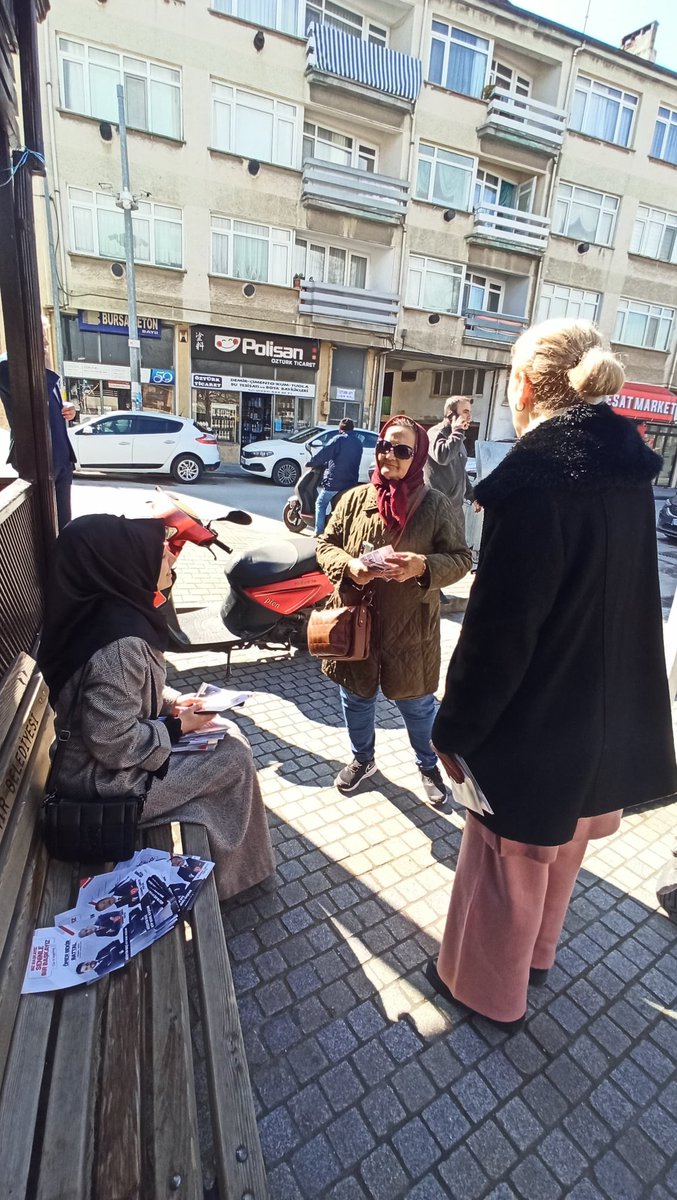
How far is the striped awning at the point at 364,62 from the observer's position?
1723cm

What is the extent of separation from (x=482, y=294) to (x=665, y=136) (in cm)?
911

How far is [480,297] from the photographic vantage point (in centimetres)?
2256

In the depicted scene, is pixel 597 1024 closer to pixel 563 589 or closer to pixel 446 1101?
pixel 446 1101

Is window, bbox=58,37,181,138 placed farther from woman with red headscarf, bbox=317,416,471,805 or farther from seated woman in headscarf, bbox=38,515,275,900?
seated woman in headscarf, bbox=38,515,275,900

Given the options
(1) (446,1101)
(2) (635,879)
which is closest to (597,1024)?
(1) (446,1101)

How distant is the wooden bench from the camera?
1213 mm

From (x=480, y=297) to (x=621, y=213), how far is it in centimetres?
612

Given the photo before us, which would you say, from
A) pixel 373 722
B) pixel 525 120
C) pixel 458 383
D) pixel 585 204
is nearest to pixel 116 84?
pixel 525 120

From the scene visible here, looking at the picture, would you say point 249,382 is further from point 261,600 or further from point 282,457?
point 261,600

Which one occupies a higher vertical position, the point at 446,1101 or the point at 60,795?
the point at 60,795

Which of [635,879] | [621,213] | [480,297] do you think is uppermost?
[621,213]

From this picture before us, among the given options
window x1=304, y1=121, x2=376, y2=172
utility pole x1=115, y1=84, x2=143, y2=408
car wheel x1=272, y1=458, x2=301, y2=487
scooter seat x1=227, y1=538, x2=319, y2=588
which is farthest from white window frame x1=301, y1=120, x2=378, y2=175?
scooter seat x1=227, y1=538, x2=319, y2=588

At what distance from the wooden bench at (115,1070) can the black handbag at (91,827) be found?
3.0 inches

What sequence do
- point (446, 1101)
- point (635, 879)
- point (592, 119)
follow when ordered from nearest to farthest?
1. point (446, 1101)
2. point (635, 879)
3. point (592, 119)
